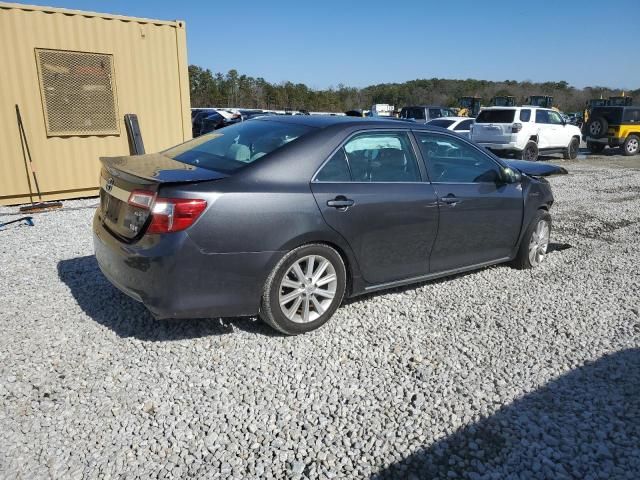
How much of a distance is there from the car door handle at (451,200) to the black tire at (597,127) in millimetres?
18806

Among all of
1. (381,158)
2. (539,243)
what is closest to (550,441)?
(381,158)

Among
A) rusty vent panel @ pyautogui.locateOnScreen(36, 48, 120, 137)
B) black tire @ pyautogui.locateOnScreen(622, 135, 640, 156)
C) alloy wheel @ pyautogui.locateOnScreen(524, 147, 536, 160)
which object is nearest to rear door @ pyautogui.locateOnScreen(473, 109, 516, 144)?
alloy wheel @ pyautogui.locateOnScreen(524, 147, 536, 160)

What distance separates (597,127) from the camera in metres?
19.8

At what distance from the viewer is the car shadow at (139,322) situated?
3.50 meters

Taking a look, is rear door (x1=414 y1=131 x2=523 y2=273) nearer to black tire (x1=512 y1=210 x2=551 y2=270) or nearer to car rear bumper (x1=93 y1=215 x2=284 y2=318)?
black tire (x1=512 y1=210 x2=551 y2=270)

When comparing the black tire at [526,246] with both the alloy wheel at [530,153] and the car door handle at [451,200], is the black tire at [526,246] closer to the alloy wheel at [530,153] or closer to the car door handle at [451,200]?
the car door handle at [451,200]

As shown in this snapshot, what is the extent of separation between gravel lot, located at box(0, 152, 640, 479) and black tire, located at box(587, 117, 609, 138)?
17.7m

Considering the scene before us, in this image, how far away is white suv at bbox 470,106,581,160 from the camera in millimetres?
14953

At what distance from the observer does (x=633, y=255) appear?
581 cm

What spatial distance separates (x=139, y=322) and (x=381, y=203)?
6.70 ft

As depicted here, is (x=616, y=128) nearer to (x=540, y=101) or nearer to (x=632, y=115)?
(x=632, y=115)

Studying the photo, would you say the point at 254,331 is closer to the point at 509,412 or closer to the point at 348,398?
the point at 348,398

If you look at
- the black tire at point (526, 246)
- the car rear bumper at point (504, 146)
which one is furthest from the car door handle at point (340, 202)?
the car rear bumper at point (504, 146)

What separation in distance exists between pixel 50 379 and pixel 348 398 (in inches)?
71.2
